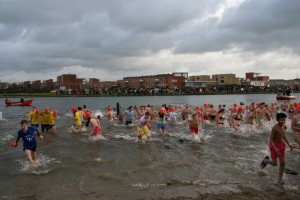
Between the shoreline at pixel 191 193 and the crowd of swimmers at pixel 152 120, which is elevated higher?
the crowd of swimmers at pixel 152 120

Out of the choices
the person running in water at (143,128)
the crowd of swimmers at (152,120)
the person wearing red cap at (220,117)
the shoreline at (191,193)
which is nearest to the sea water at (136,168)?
the shoreline at (191,193)

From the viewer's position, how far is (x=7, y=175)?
31.7ft

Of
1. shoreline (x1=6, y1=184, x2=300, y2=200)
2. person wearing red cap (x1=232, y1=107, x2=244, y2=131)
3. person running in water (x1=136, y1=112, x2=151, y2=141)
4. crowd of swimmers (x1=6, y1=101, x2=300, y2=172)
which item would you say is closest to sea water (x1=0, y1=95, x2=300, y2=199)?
shoreline (x1=6, y1=184, x2=300, y2=200)

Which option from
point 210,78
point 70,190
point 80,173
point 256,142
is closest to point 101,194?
point 70,190

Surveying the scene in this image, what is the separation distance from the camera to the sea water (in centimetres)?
799

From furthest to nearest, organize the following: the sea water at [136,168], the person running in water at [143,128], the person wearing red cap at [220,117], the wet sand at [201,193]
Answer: the person wearing red cap at [220,117]
the person running in water at [143,128]
the sea water at [136,168]
the wet sand at [201,193]

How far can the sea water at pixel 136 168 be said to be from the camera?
314 inches

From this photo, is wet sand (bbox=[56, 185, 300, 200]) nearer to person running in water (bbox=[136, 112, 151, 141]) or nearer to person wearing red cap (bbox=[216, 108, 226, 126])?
person running in water (bbox=[136, 112, 151, 141])

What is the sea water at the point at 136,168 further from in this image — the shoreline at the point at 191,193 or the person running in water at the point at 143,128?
the person running in water at the point at 143,128

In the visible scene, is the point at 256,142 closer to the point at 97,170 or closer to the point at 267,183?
the point at 267,183

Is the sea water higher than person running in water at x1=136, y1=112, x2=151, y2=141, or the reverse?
person running in water at x1=136, y1=112, x2=151, y2=141

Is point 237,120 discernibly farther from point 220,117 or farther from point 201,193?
point 201,193

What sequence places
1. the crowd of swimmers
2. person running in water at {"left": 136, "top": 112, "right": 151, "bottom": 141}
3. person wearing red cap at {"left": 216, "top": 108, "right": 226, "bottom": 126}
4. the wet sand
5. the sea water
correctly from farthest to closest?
person wearing red cap at {"left": 216, "top": 108, "right": 226, "bottom": 126}, person running in water at {"left": 136, "top": 112, "right": 151, "bottom": 141}, the crowd of swimmers, the sea water, the wet sand

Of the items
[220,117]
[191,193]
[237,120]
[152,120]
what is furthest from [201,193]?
[152,120]
